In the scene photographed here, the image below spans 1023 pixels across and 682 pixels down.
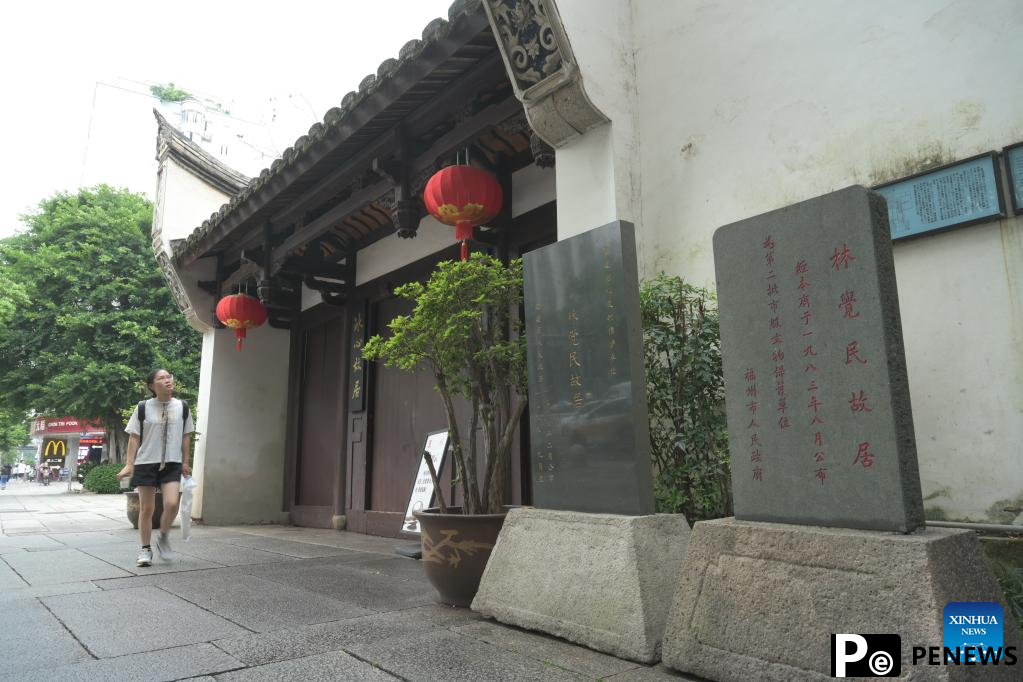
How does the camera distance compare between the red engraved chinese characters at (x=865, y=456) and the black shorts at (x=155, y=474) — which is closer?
the red engraved chinese characters at (x=865, y=456)

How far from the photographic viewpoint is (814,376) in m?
2.09

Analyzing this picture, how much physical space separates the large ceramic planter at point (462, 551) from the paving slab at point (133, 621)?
94 cm

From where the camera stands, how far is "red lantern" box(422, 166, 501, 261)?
14.3ft

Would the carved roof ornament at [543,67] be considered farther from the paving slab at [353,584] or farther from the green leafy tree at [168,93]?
the green leafy tree at [168,93]

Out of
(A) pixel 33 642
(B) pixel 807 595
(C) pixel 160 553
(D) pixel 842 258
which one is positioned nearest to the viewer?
(B) pixel 807 595

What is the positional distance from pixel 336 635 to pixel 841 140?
3285 mm

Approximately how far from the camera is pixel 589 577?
8.32 ft

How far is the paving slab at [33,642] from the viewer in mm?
2371

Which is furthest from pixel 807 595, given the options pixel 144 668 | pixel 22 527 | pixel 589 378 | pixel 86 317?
pixel 86 317

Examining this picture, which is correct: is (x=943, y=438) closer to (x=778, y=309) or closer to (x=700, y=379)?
(x=700, y=379)

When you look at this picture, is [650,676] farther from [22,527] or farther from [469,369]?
[22,527]

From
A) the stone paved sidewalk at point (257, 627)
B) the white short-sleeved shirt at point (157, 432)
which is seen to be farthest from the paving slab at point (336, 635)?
the white short-sleeved shirt at point (157, 432)

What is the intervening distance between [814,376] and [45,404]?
20183mm

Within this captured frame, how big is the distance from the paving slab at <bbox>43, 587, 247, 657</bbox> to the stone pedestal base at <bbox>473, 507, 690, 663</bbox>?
3.90ft
